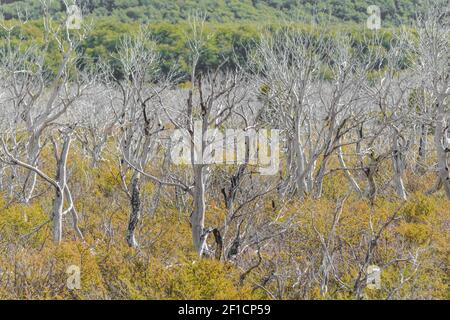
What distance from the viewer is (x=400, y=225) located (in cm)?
958

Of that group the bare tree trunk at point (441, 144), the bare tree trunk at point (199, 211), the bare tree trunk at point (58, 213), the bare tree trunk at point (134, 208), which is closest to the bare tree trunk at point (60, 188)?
the bare tree trunk at point (58, 213)

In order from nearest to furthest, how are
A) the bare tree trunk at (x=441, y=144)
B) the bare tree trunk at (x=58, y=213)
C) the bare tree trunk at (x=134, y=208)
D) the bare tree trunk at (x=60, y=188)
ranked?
the bare tree trunk at (x=60, y=188) < the bare tree trunk at (x=58, y=213) < the bare tree trunk at (x=134, y=208) < the bare tree trunk at (x=441, y=144)

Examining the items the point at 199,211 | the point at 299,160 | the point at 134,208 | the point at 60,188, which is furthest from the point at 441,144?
the point at 60,188

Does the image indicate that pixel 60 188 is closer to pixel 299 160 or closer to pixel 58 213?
pixel 58 213

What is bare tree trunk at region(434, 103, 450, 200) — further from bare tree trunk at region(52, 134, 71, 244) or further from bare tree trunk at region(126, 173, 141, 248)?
bare tree trunk at region(52, 134, 71, 244)

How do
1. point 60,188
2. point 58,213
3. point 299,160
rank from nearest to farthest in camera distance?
point 60,188
point 58,213
point 299,160

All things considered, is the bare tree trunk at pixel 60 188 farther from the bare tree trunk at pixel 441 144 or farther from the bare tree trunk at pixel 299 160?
the bare tree trunk at pixel 441 144

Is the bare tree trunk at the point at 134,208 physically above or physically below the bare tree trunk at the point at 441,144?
below

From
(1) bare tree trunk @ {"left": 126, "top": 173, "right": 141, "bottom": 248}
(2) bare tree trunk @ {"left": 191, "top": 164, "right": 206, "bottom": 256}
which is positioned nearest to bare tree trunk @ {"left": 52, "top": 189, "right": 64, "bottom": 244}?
(1) bare tree trunk @ {"left": 126, "top": 173, "right": 141, "bottom": 248}

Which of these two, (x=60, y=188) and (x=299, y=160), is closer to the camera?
(x=60, y=188)

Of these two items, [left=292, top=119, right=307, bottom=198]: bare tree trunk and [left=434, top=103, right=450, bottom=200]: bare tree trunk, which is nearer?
[left=434, top=103, right=450, bottom=200]: bare tree trunk

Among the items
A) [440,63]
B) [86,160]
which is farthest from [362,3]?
[440,63]

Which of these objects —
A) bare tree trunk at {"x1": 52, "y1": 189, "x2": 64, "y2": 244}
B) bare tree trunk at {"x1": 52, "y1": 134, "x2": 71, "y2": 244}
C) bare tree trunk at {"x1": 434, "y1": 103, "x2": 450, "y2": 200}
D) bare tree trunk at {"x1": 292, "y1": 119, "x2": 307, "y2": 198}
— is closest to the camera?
bare tree trunk at {"x1": 52, "y1": 134, "x2": 71, "y2": 244}

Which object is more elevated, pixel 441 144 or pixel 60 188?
pixel 441 144
